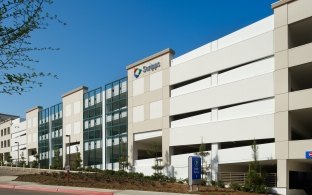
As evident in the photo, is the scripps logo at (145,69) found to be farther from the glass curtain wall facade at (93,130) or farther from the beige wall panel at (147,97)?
the glass curtain wall facade at (93,130)

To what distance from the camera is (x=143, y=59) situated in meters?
52.1

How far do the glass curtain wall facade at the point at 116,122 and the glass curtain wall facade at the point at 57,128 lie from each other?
51.1 ft

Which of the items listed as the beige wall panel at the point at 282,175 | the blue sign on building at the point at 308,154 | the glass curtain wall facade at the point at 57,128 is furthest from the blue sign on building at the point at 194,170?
the glass curtain wall facade at the point at 57,128

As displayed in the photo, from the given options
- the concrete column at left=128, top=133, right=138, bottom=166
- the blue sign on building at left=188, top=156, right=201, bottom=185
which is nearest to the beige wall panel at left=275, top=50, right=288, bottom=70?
the blue sign on building at left=188, top=156, right=201, bottom=185

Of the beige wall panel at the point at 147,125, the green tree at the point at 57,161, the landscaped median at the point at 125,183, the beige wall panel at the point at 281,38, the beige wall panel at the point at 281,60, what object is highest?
the beige wall panel at the point at 281,38

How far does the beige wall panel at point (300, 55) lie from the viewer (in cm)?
3297

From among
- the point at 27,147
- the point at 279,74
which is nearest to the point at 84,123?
the point at 27,147

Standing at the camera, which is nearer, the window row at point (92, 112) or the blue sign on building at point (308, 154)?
the blue sign on building at point (308, 154)

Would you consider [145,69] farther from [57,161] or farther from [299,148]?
[57,161]

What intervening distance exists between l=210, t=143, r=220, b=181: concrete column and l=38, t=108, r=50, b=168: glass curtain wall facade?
1636 inches

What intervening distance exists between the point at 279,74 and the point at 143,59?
21312 mm

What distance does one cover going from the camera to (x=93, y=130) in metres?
61.3

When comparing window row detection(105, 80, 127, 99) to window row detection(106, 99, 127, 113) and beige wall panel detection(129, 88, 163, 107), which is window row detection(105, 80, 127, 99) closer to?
window row detection(106, 99, 127, 113)

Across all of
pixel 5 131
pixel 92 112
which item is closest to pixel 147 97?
pixel 92 112
